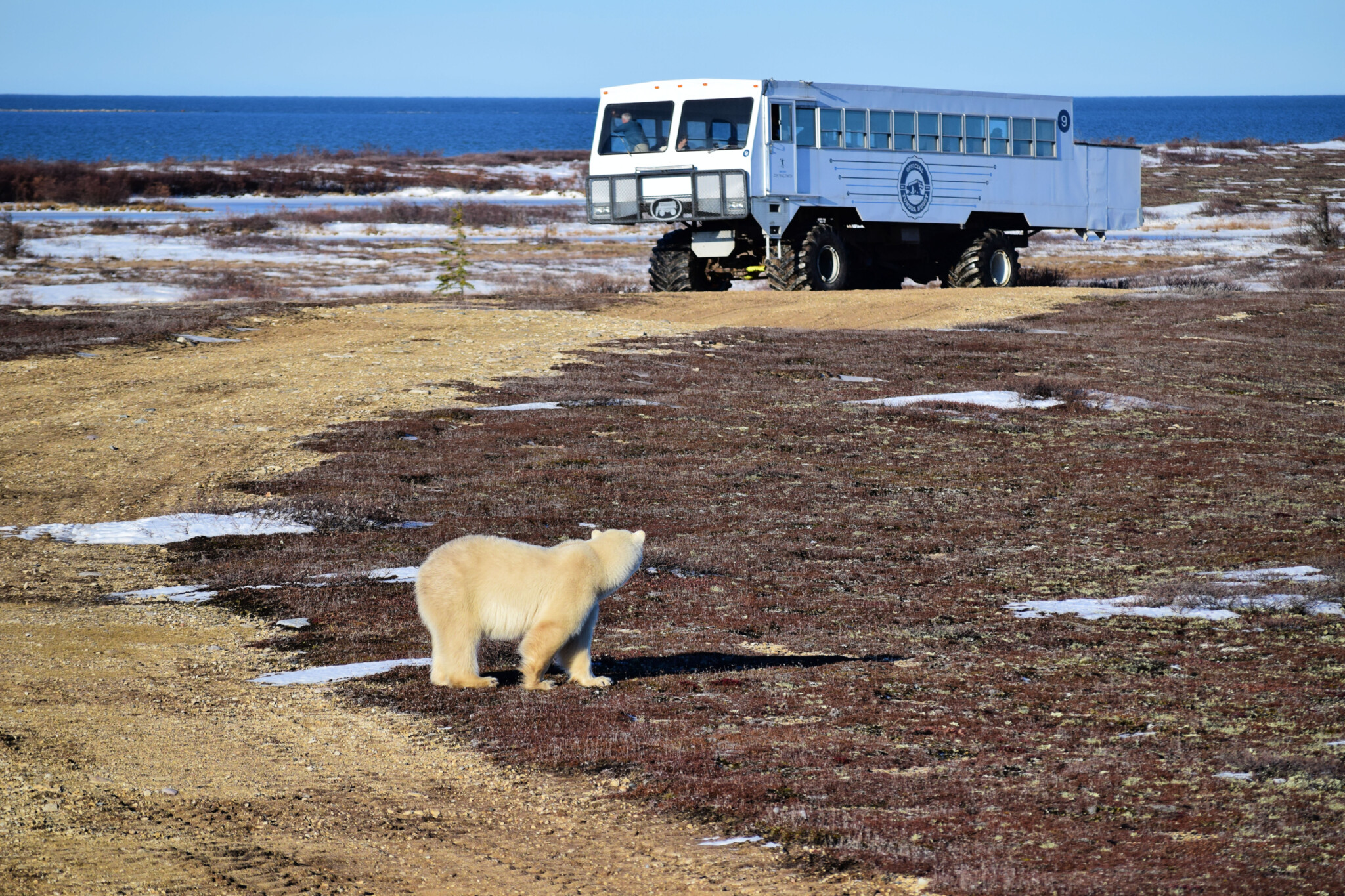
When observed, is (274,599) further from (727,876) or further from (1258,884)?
(1258,884)

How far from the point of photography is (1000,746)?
6.36m

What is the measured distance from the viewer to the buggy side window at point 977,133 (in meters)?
32.0

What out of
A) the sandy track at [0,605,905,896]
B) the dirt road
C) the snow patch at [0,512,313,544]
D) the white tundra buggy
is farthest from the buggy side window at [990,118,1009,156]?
the sandy track at [0,605,905,896]

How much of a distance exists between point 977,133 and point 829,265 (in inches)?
197

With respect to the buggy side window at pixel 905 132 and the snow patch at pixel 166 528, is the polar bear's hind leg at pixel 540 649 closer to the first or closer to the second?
the snow patch at pixel 166 528

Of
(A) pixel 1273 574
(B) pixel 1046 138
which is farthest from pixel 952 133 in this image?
(A) pixel 1273 574

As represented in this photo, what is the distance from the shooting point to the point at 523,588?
7.12 meters

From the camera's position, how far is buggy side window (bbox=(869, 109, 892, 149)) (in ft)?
98.9

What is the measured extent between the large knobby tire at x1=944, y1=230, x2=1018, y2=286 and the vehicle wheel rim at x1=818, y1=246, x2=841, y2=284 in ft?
13.5

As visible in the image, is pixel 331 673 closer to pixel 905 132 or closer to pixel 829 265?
pixel 829 265

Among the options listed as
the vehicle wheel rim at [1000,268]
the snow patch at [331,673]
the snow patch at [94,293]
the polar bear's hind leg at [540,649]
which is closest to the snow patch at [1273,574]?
the polar bear's hind leg at [540,649]

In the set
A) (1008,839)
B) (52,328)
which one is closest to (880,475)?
(1008,839)

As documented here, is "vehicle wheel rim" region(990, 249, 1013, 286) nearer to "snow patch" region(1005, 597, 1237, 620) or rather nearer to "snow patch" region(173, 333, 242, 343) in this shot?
"snow patch" region(173, 333, 242, 343)

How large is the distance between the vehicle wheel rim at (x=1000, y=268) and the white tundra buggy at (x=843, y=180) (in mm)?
37
